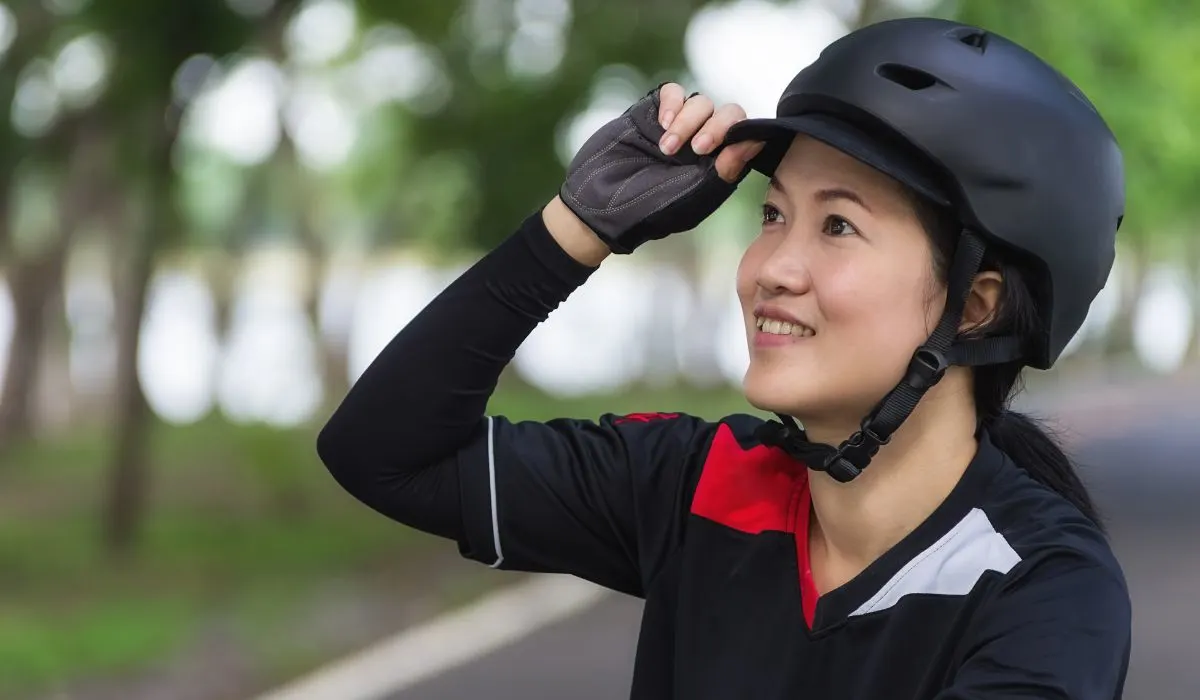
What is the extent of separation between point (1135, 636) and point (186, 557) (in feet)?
21.2

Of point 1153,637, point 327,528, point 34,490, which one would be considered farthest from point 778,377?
point 34,490

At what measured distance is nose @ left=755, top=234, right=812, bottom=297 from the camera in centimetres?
267

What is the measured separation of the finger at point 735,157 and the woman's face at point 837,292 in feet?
0.49

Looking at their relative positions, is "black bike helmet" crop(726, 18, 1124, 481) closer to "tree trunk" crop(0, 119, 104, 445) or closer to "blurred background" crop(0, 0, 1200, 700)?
"blurred background" crop(0, 0, 1200, 700)

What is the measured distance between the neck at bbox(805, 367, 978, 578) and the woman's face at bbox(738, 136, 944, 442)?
12cm

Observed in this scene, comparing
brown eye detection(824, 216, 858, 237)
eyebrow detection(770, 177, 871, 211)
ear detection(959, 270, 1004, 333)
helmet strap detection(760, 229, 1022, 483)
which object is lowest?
helmet strap detection(760, 229, 1022, 483)

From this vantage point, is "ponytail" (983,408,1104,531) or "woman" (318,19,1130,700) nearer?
"woman" (318,19,1130,700)

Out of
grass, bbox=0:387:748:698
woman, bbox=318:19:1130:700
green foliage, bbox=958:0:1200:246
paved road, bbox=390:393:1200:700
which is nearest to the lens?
woman, bbox=318:19:1130:700

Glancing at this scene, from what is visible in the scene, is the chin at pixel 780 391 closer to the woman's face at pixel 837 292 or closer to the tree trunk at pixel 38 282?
the woman's face at pixel 837 292

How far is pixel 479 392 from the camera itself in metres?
2.99

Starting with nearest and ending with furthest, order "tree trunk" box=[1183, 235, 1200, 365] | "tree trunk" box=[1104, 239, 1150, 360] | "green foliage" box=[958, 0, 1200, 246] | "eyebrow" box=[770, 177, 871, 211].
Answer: "eyebrow" box=[770, 177, 871, 211], "green foliage" box=[958, 0, 1200, 246], "tree trunk" box=[1104, 239, 1150, 360], "tree trunk" box=[1183, 235, 1200, 365]

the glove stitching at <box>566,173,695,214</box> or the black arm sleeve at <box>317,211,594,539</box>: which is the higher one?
the glove stitching at <box>566,173,695,214</box>

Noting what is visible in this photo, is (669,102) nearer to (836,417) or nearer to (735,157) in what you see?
(735,157)

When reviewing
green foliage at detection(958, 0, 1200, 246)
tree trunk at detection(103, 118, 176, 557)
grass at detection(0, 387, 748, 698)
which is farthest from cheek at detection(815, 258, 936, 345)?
green foliage at detection(958, 0, 1200, 246)
